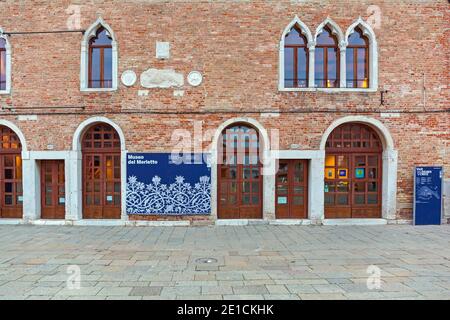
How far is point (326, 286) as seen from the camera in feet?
14.6

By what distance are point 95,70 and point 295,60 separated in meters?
7.03

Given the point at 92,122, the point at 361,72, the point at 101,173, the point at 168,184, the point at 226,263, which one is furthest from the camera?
the point at 361,72

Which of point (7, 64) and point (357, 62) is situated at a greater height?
point (357, 62)

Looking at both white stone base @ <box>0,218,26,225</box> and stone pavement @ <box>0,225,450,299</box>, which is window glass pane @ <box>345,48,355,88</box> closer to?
stone pavement @ <box>0,225,450,299</box>

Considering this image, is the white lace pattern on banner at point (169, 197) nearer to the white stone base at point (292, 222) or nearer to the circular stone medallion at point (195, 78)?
the white stone base at point (292, 222)

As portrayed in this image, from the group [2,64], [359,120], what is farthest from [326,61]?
[2,64]

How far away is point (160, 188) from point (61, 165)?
12.1 feet

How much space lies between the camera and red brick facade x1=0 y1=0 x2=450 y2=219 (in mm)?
8938

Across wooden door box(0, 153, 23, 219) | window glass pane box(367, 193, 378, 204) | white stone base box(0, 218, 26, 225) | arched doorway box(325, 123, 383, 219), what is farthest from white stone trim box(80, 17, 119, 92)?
window glass pane box(367, 193, 378, 204)

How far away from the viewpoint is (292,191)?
30.5ft

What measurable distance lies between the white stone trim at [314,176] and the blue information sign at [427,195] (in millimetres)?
3118

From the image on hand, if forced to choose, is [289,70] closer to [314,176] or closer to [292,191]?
[314,176]

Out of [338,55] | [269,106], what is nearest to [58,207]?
[269,106]

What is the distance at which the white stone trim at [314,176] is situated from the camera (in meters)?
9.00
